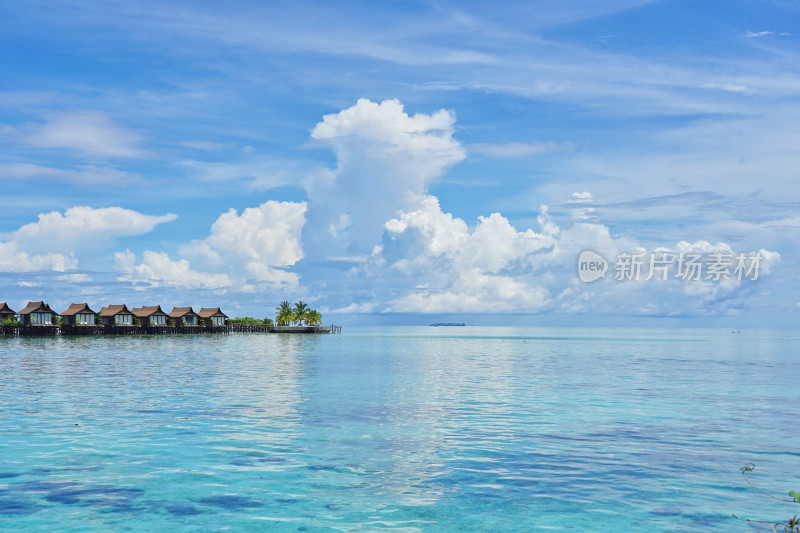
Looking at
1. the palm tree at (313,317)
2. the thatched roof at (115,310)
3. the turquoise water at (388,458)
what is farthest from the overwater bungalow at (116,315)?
the turquoise water at (388,458)

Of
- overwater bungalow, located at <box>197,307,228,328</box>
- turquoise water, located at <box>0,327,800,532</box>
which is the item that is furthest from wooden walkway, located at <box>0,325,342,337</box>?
turquoise water, located at <box>0,327,800,532</box>

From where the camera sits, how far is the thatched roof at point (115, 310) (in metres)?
136

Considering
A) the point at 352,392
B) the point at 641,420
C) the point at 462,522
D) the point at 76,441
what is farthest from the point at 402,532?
the point at 352,392

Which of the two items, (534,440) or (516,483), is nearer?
(516,483)

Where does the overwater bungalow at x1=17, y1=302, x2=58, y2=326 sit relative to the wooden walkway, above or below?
above

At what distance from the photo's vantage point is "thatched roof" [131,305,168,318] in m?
143

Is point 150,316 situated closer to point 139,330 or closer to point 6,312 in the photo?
point 139,330

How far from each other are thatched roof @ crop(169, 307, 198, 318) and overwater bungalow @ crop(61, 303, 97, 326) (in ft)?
63.5

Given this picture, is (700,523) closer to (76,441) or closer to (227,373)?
(76,441)

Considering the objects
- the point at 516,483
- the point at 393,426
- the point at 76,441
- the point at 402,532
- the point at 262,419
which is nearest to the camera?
the point at 402,532

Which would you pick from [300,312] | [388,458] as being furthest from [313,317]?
[388,458]

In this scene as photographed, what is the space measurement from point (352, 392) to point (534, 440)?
1573 centimetres

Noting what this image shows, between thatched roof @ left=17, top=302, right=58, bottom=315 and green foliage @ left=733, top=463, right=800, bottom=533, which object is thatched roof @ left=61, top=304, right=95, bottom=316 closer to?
thatched roof @ left=17, top=302, right=58, bottom=315

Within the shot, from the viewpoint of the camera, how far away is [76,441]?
20.1 metres
